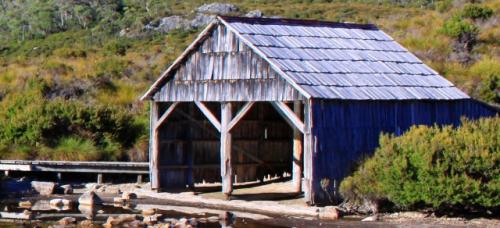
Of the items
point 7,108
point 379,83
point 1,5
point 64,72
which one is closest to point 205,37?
point 379,83

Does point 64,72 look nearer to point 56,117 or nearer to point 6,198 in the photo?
point 56,117

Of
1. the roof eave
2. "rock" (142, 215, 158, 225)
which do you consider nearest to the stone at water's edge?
the roof eave

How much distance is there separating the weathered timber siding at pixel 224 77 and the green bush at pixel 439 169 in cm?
283

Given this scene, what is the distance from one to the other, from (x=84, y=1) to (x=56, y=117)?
56155 millimetres

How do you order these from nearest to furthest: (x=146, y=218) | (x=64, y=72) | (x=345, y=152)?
(x=146, y=218) → (x=345, y=152) → (x=64, y=72)

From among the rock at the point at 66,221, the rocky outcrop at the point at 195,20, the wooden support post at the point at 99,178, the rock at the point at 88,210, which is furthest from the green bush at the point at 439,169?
the rocky outcrop at the point at 195,20

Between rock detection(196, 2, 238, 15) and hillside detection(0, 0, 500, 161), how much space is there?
123 inches

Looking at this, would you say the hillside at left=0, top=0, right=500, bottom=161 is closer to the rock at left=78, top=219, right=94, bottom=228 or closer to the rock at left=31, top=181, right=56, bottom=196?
the rock at left=31, top=181, right=56, bottom=196

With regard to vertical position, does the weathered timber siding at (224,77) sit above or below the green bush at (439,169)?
above

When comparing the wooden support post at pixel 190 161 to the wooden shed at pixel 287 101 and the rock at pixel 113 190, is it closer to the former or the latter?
the wooden shed at pixel 287 101

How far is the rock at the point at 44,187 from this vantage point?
2748 cm

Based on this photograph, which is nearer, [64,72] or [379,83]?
[379,83]

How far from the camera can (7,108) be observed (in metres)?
34.0

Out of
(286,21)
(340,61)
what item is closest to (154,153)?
(286,21)
